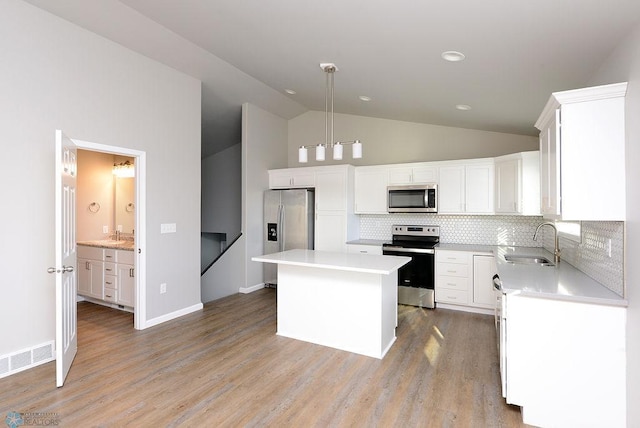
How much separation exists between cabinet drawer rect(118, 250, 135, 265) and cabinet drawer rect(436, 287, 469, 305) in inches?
161

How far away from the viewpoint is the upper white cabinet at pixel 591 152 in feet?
6.59

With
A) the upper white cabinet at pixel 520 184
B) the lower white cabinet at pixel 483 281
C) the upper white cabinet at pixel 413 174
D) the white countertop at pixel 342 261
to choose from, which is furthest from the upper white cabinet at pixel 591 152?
the upper white cabinet at pixel 413 174

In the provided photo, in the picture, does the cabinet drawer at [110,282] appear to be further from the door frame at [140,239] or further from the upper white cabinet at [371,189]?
the upper white cabinet at [371,189]

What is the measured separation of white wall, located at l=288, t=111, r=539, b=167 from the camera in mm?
4902

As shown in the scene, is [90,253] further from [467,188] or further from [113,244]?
[467,188]

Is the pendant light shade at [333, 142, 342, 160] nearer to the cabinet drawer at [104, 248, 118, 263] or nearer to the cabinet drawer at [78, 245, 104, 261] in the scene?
the cabinet drawer at [104, 248, 118, 263]

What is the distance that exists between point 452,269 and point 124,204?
5.11 meters

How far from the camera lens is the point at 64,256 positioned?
2705 mm

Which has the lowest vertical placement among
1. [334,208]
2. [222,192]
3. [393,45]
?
[334,208]

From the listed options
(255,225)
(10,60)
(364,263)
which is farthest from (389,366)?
(10,60)

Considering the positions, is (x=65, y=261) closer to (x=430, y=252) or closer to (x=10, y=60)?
(x=10, y=60)

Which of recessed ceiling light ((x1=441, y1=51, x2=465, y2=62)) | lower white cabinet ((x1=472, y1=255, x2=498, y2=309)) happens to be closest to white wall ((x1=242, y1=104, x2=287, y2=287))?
lower white cabinet ((x1=472, y1=255, x2=498, y2=309))

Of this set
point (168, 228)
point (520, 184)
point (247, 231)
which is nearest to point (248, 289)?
point (247, 231)

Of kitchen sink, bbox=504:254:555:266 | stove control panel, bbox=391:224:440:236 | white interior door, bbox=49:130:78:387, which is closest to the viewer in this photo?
white interior door, bbox=49:130:78:387
